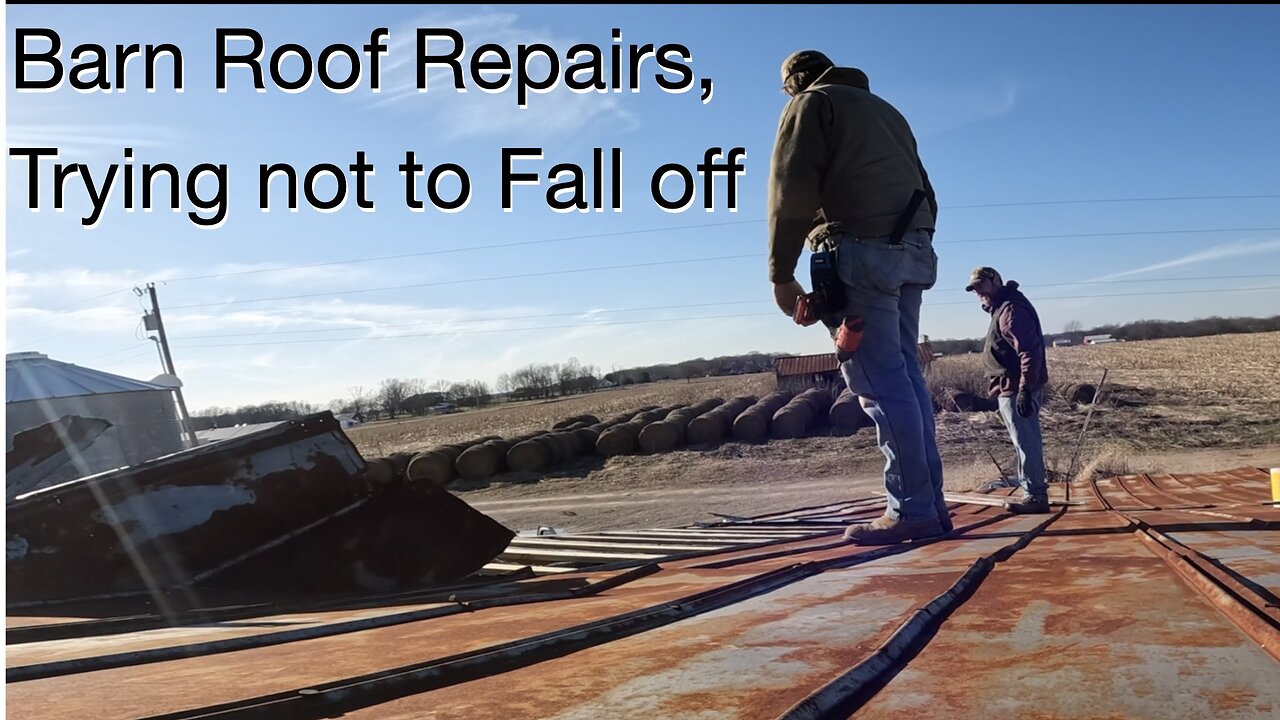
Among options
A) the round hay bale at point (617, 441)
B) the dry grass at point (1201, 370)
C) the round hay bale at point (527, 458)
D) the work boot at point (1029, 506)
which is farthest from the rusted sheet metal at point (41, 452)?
the dry grass at point (1201, 370)

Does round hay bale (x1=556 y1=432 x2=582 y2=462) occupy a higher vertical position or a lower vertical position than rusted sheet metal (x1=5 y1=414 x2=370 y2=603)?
lower

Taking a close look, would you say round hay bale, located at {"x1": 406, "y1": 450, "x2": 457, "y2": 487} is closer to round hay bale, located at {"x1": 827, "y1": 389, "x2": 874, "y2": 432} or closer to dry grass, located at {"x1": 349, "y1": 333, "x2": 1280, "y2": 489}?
dry grass, located at {"x1": 349, "y1": 333, "x2": 1280, "y2": 489}

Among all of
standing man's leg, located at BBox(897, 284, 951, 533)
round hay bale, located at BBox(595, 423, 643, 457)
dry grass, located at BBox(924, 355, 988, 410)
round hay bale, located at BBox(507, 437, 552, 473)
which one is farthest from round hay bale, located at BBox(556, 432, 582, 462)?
standing man's leg, located at BBox(897, 284, 951, 533)

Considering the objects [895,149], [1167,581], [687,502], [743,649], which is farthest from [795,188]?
[687,502]

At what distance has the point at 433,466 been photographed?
66.9 ft

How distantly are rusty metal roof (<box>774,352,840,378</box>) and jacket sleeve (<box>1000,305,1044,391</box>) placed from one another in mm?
20213

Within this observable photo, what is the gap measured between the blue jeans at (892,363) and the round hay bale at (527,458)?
17637 mm

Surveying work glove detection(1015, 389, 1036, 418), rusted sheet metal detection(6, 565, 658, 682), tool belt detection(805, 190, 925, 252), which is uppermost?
tool belt detection(805, 190, 925, 252)

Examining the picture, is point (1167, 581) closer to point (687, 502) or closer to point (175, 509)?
point (175, 509)

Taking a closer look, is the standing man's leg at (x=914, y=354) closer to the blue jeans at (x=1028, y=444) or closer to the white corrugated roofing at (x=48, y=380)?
the blue jeans at (x=1028, y=444)

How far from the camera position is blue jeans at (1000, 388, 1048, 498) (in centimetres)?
548

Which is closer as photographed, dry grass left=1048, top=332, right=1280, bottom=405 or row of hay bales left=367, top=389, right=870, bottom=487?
row of hay bales left=367, top=389, right=870, bottom=487

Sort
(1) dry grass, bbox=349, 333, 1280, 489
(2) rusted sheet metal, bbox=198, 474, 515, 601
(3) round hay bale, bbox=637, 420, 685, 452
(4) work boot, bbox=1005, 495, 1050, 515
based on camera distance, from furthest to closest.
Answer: (3) round hay bale, bbox=637, 420, 685, 452 < (1) dry grass, bbox=349, 333, 1280, 489 < (4) work boot, bbox=1005, 495, 1050, 515 < (2) rusted sheet metal, bbox=198, 474, 515, 601

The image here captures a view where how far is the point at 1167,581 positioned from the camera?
1.94m
